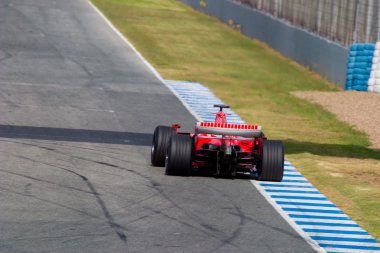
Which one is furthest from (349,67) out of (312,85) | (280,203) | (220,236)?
(220,236)

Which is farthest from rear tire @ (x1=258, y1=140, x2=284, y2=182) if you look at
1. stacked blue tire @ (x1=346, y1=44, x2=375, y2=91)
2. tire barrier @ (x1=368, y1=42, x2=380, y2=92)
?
stacked blue tire @ (x1=346, y1=44, x2=375, y2=91)

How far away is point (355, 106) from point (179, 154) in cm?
1284

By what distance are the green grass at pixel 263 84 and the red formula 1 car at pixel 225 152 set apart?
1121 millimetres

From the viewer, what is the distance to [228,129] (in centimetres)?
1697

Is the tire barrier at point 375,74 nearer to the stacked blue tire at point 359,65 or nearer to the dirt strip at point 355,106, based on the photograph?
the stacked blue tire at point 359,65

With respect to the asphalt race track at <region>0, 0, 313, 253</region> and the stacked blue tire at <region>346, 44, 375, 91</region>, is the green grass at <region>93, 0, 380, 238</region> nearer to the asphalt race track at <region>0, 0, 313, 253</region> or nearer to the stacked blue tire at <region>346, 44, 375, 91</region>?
the stacked blue tire at <region>346, 44, 375, 91</region>

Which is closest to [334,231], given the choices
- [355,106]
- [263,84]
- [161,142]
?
[161,142]

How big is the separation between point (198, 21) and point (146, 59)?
13.4 meters

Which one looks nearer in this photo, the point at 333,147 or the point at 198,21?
the point at 333,147

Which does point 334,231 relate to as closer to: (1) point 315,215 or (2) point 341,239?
(2) point 341,239

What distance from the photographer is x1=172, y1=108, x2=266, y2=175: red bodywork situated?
55.5 feet

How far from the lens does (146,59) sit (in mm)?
36125

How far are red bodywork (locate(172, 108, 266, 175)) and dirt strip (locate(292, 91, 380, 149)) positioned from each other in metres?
7.10

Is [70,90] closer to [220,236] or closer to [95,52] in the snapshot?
[95,52]
